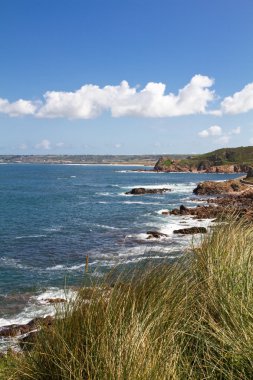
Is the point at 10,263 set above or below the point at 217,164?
below

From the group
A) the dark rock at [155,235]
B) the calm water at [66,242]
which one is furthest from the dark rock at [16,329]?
the dark rock at [155,235]

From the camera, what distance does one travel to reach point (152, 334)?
17.9 ft

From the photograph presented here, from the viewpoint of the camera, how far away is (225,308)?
20.1 ft

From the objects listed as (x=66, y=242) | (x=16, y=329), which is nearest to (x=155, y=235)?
(x=66, y=242)

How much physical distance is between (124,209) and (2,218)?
16780 millimetres

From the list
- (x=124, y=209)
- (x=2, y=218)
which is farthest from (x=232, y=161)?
(x=2, y=218)

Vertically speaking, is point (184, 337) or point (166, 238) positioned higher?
point (184, 337)

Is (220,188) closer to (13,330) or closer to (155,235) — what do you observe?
(155,235)

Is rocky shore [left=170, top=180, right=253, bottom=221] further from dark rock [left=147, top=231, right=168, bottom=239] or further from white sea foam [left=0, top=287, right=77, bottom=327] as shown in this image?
white sea foam [left=0, top=287, right=77, bottom=327]

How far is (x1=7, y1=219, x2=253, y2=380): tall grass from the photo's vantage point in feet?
15.8

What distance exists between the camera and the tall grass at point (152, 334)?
4.83 meters

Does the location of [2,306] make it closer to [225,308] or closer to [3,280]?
[3,280]

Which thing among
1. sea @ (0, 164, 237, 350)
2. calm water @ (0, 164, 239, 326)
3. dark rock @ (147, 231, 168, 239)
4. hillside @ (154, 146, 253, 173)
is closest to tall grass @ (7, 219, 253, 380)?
sea @ (0, 164, 237, 350)

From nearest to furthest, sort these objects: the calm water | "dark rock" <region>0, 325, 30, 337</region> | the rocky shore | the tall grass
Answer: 1. the tall grass
2. "dark rock" <region>0, 325, 30, 337</region>
3. the calm water
4. the rocky shore
